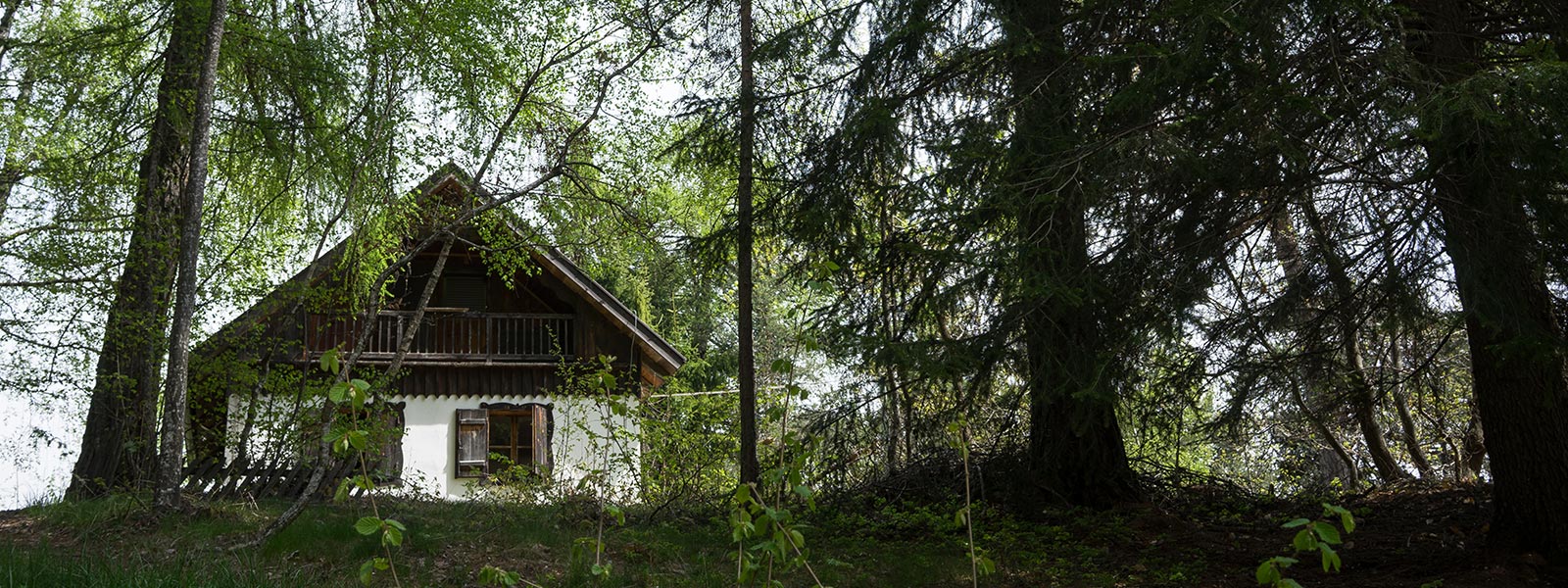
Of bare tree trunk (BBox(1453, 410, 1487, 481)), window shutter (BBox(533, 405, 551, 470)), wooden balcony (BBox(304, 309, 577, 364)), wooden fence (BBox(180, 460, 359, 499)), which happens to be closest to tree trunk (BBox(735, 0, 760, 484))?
wooden fence (BBox(180, 460, 359, 499))

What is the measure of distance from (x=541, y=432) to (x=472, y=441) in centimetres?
115

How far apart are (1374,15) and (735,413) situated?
679 cm

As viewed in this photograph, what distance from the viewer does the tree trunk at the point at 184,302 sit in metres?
8.15

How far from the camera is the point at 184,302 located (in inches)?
322

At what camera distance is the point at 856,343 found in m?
6.80

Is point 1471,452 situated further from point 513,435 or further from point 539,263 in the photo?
point 513,435

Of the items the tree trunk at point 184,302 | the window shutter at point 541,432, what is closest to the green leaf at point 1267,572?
the tree trunk at point 184,302

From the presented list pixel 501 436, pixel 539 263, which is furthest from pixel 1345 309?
pixel 501 436

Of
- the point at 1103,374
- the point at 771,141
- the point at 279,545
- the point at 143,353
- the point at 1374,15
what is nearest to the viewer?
the point at 1374,15

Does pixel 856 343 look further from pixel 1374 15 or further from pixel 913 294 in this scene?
pixel 1374 15

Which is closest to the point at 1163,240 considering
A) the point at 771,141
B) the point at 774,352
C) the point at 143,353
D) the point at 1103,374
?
the point at 1103,374

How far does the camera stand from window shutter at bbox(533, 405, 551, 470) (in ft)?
58.7

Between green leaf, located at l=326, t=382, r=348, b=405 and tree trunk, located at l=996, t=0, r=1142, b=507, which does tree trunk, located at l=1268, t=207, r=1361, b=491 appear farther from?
green leaf, located at l=326, t=382, r=348, b=405

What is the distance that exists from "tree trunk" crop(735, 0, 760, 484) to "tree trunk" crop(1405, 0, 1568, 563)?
4846 millimetres
